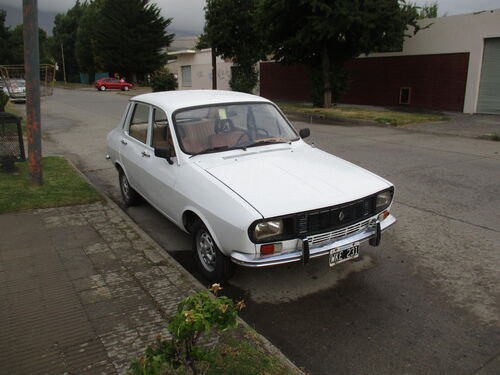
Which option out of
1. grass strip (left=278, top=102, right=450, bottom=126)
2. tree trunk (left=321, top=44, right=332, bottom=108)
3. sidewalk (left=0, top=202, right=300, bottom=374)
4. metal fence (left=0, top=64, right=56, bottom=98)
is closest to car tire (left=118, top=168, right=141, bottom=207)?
sidewalk (left=0, top=202, right=300, bottom=374)

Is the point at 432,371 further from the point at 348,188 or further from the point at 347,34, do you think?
the point at 347,34

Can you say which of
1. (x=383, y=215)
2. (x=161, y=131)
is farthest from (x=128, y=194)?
(x=383, y=215)

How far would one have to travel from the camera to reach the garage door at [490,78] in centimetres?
1819

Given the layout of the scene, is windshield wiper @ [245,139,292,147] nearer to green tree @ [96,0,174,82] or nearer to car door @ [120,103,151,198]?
car door @ [120,103,151,198]

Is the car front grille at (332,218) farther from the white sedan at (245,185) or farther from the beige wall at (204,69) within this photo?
the beige wall at (204,69)

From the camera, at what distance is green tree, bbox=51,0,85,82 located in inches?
2736

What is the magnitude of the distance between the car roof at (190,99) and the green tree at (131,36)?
172ft

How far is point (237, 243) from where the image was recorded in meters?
3.67

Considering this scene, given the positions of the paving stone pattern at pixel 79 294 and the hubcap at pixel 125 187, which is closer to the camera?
the paving stone pattern at pixel 79 294

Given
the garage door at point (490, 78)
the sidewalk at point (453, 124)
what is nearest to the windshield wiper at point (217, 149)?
the sidewalk at point (453, 124)

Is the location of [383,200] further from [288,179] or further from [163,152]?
[163,152]

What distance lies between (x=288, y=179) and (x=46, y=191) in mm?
4415

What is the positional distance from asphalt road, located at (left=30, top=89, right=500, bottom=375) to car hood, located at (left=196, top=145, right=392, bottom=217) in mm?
918

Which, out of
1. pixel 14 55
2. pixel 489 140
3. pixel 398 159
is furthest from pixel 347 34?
pixel 14 55
